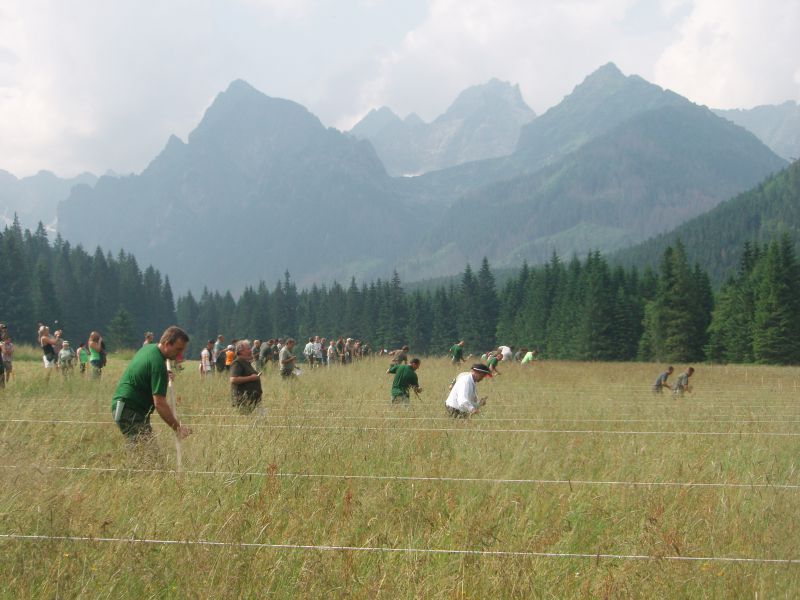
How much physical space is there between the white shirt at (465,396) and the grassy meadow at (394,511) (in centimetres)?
98

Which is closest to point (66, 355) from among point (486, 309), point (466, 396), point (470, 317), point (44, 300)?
point (466, 396)

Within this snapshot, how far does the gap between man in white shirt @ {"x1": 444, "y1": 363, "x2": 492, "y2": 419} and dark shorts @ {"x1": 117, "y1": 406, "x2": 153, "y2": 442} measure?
16.6 ft

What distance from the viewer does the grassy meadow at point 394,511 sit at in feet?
15.2

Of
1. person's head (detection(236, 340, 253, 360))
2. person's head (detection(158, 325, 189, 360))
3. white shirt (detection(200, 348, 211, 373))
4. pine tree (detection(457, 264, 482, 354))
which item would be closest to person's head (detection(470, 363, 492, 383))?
person's head (detection(236, 340, 253, 360))

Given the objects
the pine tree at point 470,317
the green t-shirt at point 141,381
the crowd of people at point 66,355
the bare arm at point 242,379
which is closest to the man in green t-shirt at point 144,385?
the green t-shirt at point 141,381

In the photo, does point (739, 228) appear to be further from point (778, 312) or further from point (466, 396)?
point (466, 396)

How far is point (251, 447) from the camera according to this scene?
24.9 feet

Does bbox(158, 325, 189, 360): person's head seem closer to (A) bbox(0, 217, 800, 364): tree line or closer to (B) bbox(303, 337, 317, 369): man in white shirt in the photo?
(B) bbox(303, 337, 317, 369): man in white shirt

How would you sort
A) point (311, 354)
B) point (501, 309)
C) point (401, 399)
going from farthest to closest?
point (501, 309), point (311, 354), point (401, 399)

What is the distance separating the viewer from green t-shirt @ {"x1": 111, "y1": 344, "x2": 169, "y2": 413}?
7.00 m

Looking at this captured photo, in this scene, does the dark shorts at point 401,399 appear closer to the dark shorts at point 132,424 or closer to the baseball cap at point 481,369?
the baseball cap at point 481,369

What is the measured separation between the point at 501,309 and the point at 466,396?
3691 inches

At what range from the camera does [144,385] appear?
720 cm

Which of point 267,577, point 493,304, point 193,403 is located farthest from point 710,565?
point 493,304
